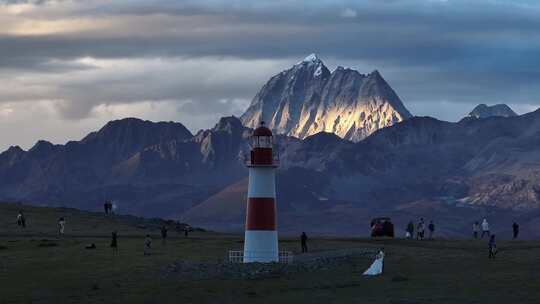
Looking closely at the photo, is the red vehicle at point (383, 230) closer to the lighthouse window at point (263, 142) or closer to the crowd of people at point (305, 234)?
the crowd of people at point (305, 234)

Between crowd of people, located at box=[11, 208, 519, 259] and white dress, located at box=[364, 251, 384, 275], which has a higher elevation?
crowd of people, located at box=[11, 208, 519, 259]

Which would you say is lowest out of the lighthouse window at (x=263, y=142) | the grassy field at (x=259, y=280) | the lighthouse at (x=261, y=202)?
the grassy field at (x=259, y=280)

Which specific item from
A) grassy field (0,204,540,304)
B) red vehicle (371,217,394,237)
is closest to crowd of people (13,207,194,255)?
grassy field (0,204,540,304)

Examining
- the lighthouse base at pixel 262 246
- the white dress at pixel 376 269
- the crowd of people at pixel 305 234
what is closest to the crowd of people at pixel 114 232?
the crowd of people at pixel 305 234

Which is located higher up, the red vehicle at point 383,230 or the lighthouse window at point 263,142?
the lighthouse window at point 263,142

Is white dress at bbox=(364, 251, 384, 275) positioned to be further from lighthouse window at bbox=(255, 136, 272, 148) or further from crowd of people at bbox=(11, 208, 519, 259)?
crowd of people at bbox=(11, 208, 519, 259)

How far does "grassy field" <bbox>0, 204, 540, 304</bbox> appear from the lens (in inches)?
2630

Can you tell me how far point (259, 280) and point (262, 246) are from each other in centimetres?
624

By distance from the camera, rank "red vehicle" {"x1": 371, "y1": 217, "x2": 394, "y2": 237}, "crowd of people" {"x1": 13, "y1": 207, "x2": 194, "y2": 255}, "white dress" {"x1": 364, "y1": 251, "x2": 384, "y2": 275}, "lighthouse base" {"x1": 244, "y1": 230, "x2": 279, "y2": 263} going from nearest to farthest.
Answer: "white dress" {"x1": 364, "y1": 251, "x2": 384, "y2": 275}
"lighthouse base" {"x1": 244, "y1": 230, "x2": 279, "y2": 263}
"crowd of people" {"x1": 13, "y1": 207, "x2": 194, "y2": 255}
"red vehicle" {"x1": 371, "y1": 217, "x2": 394, "y2": 237}

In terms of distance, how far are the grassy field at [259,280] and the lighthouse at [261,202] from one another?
380 cm

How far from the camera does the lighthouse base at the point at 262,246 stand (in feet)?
268

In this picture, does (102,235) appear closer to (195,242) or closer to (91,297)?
(195,242)

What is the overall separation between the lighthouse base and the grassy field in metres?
3.57

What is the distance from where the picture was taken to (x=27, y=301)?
66250 mm
